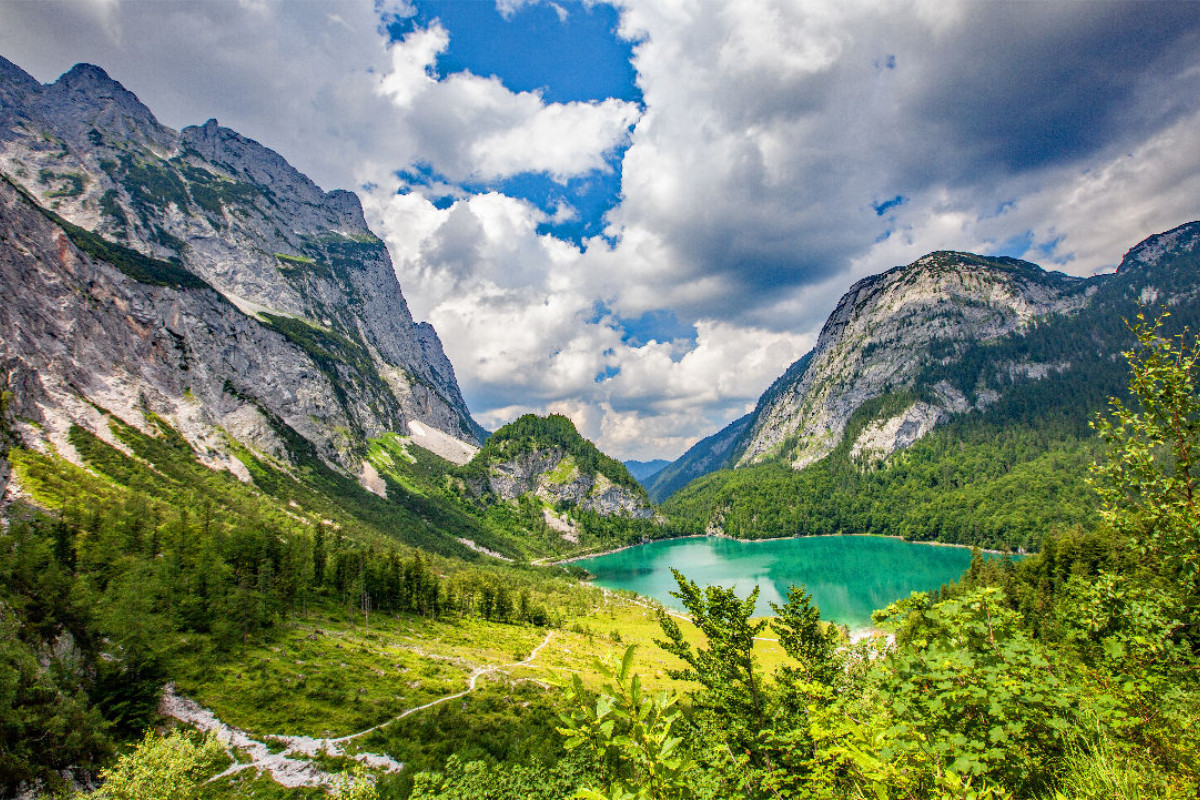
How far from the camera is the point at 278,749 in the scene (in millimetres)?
27906

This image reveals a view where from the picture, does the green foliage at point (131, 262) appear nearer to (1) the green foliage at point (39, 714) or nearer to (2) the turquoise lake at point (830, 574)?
(1) the green foliage at point (39, 714)

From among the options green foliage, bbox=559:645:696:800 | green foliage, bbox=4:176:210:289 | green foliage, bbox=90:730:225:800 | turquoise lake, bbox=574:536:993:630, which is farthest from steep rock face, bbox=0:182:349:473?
green foliage, bbox=559:645:696:800

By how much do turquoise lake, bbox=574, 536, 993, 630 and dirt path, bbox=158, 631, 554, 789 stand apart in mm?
71392

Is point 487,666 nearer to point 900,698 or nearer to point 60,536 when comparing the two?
point 60,536

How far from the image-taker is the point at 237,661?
40406 mm

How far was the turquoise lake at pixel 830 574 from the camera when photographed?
354ft

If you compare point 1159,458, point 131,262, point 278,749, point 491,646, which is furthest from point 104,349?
point 1159,458

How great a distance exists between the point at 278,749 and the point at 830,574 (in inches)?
5678

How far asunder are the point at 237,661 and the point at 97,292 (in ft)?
465

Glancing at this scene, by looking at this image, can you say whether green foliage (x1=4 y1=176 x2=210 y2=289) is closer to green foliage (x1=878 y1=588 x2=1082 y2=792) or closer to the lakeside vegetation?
the lakeside vegetation

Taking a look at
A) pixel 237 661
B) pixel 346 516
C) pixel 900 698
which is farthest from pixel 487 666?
pixel 346 516

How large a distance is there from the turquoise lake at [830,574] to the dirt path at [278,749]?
71.4m

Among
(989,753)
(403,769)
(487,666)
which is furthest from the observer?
(487,666)

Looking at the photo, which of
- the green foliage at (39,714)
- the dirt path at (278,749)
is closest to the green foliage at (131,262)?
the green foliage at (39,714)
